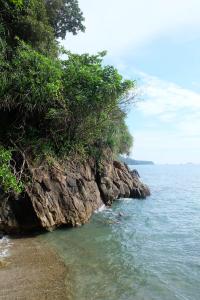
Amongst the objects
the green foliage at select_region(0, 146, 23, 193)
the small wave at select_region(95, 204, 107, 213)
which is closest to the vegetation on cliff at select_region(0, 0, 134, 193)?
the green foliage at select_region(0, 146, 23, 193)

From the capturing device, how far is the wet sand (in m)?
8.23

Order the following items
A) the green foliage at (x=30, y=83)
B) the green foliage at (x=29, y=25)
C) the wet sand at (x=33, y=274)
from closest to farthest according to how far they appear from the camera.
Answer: the wet sand at (x=33, y=274)
the green foliage at (x=30, y=83)
the green foliage at (x=29, y=25)

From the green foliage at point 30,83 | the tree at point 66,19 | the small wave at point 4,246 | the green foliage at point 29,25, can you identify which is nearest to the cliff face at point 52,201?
the small wave at point 4,246

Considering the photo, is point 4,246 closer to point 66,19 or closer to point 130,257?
point 130,257

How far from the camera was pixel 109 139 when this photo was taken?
24.4m

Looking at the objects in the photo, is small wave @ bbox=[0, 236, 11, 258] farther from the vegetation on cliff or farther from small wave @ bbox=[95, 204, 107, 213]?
small wave @ bbox=[95, 204, 107, 213]

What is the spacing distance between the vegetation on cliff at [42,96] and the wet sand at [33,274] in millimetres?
2560

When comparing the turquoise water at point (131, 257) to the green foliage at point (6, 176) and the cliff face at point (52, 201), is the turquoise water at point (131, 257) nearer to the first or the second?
the cliff face at point (52, 201)

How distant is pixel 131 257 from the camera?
1202cm

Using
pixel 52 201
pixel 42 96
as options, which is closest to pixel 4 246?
pixel 52 201

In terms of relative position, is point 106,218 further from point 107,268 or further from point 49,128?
point 107,268

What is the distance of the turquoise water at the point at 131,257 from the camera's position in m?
8.95

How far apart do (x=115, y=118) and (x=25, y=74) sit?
18.1 feet

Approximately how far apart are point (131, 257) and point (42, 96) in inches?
315
